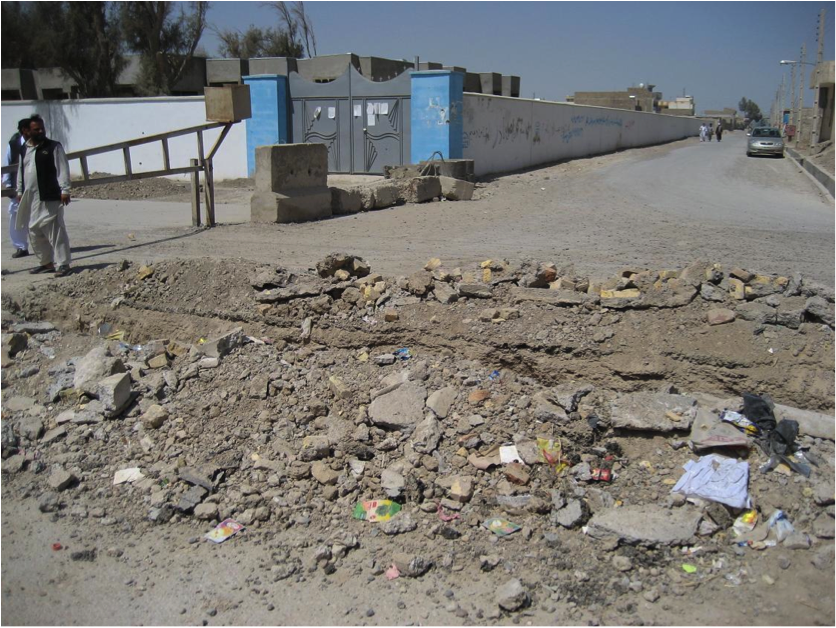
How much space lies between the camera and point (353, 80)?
17969 millimetres

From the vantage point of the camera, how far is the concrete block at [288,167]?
401 inches

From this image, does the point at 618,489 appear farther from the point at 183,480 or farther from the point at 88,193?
the point at 88,193

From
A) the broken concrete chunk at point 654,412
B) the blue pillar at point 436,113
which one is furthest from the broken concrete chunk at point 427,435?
the blue pillar at point 436,113

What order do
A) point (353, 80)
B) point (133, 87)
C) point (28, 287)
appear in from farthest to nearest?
point (133, 87), point (353, 80), point (28, 287)

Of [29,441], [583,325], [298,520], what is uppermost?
[583,325]

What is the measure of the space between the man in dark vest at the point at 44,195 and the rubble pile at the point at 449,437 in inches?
21.6

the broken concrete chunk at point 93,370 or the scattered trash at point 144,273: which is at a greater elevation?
the scattered trash at point 144,273

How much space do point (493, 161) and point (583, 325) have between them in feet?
49.7

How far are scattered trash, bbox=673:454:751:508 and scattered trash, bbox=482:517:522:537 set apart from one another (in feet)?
3.00

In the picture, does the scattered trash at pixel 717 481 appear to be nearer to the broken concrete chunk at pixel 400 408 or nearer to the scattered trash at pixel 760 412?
the scattered trash at pixel 760 412

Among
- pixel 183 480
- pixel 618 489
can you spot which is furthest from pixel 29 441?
pixel 618 489

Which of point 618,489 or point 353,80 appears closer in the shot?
point 618,489

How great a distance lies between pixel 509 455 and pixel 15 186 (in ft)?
13.7

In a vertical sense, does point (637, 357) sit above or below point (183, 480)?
above
